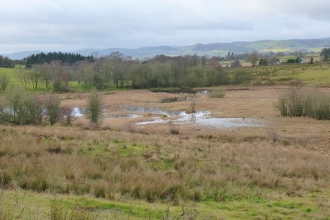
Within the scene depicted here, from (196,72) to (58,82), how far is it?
40.4 meters

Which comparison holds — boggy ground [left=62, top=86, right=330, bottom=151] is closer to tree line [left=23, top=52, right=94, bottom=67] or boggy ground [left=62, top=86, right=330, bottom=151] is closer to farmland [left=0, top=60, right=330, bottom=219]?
farmland [left=0, top=60, right=330, bottom=219]

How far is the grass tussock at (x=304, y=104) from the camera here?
3853cm

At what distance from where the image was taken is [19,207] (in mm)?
6000

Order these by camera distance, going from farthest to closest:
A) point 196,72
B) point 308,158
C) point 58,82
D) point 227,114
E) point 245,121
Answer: point 196,72 < point 58,82 < point 227,114 < point 245,121 < point 308,158

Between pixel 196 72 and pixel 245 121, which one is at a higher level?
pixel 196 72

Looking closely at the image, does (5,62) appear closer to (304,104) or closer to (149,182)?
(304,104)

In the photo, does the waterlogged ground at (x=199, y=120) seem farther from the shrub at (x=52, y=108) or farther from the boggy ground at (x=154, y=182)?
the boggy ground at (x=154, y=182)

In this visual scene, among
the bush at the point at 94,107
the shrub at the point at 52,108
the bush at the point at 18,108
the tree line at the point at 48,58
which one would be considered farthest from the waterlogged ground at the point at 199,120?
the tree line at the point at 48,58

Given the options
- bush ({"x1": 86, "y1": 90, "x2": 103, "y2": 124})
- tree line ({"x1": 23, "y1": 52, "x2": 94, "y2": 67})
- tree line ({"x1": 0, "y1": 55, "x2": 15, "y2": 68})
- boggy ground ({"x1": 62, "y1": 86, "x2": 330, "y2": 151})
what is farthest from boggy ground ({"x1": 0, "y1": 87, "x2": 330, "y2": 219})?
tree line ({"x1": 23, "y1": 52, "x2": 94, "y2": 67})

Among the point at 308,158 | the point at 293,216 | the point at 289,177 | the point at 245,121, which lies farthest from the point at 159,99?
the point at 293,216

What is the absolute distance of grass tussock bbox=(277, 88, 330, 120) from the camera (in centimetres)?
3853

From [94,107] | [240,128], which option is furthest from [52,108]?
[240,128]

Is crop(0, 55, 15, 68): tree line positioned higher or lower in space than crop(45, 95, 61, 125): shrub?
higher

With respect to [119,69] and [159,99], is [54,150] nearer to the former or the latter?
[159,99]
